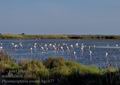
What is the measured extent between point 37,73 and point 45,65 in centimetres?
309

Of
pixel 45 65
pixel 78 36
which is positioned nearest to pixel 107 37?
pixel 78 36

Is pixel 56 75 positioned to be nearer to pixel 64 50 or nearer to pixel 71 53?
pixel 71 53

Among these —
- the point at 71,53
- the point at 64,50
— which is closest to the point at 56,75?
the point at 71,53

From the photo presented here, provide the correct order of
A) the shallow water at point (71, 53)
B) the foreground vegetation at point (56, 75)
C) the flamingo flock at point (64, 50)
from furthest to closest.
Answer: the flamingo flock at point (64, 50) < the shallow water at point (71, 53) < the foreground vegetation at point (56, 75)

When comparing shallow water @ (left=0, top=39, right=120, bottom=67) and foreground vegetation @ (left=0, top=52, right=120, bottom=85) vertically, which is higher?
foreground vegetation @ (left=0, top=52, right=120, bottom=85)

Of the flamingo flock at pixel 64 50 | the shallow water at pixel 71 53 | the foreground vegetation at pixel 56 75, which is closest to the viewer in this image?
the foreground vegetation at pixel 56 75

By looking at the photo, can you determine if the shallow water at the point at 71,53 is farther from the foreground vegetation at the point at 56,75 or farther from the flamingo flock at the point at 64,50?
the foreground vegetation at the point at 56,75

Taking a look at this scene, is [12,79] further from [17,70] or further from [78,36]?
[78,36]

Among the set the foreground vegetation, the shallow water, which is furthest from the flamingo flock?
the foreground vegetation

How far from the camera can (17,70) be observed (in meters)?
21.6

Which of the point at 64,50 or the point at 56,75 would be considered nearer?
the point at 56,75

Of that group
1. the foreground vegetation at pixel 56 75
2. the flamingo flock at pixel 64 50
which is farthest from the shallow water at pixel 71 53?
the foreground vegetation at pixel 56 75

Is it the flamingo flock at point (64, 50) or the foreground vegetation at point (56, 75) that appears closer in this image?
the foreground vegetation at point (56, 75)

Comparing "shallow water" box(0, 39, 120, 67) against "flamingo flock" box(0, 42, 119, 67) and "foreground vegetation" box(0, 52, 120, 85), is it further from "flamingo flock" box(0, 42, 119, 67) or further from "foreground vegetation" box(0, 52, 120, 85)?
"foreground vegetation" box(0, 52, 120, 85)
